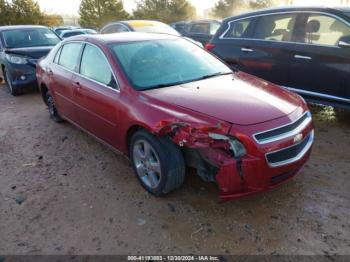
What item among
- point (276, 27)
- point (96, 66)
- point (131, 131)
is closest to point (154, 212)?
point (131, 131)

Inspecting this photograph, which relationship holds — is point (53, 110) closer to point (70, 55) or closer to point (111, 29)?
point (70, 55)

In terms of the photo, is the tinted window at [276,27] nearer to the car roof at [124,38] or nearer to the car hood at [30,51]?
the car roof at [124,38]

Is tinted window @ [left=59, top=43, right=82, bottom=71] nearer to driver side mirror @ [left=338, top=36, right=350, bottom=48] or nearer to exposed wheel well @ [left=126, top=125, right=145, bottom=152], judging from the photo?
exposed wheel well @ [left=126, top=125, right=145, bottom=152]

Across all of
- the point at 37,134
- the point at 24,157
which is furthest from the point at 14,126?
the point at 24,157

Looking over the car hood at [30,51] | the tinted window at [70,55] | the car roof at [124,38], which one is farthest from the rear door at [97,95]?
the car hood at [30,51]

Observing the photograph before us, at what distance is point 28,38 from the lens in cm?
885

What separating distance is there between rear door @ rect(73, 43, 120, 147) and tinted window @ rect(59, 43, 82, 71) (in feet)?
0.72

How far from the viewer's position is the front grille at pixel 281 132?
9.54 ft

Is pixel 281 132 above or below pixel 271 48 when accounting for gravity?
below

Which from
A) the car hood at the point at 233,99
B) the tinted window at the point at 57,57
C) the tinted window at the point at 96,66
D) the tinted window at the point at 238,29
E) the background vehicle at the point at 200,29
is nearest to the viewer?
the car hood at the point at 233,99

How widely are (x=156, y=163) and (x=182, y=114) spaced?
0.62 m

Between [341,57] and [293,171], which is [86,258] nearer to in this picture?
[293,171]

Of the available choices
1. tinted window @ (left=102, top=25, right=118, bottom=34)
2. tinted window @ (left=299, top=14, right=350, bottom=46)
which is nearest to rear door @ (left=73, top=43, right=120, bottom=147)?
tinted window @ (left=299, top=14, right=350, bottom=46)

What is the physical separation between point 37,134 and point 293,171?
414 centimetres
